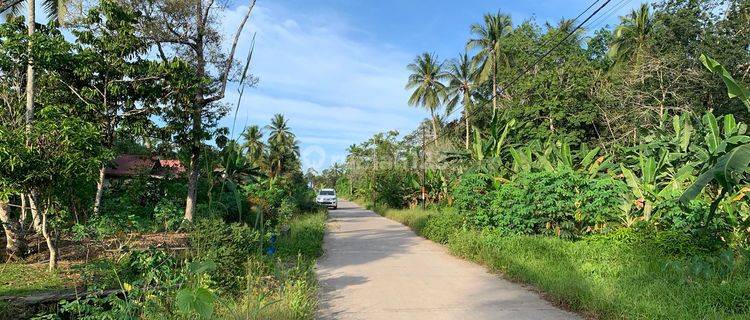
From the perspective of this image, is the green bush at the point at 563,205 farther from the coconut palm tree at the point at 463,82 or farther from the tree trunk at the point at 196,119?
the coconut palm tree at the point at 463,82

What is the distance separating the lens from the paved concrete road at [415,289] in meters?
6.11

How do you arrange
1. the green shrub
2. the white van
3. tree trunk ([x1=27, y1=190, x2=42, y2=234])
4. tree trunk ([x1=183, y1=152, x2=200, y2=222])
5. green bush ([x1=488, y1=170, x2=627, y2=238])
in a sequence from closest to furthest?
tree trunk ([x1=27, y1=190, x2=42, y2=234])
green bush ([x1=488, y1=170, x2=627, y2=238])
the green shrub
tree trunk ([x1=183, y1=152, x2=200, y2=222])
the white van

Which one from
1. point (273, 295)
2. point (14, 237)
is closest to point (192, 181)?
point (14, 237)

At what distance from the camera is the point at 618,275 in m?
7.04

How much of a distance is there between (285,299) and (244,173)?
1514 cm

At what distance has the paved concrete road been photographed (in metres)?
6.11

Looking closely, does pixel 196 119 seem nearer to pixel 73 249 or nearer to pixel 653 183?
pixel 73 249

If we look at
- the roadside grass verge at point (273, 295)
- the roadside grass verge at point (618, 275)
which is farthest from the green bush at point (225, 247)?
the roadside grass verge at point (618, 275)

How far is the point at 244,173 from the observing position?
2008 cm

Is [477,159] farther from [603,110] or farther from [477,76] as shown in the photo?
[477,76]

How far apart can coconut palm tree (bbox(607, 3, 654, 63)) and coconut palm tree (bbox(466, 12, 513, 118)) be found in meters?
6.57

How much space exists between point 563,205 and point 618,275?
126 inches

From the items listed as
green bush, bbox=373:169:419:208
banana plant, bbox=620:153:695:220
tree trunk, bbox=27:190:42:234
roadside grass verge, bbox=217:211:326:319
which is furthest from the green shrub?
green bush, bbox=373:169:419:208

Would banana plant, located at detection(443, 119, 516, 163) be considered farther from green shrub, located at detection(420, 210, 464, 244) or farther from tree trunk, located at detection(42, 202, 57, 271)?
tree trunk, located at detection(42, 202, 57, 271)
